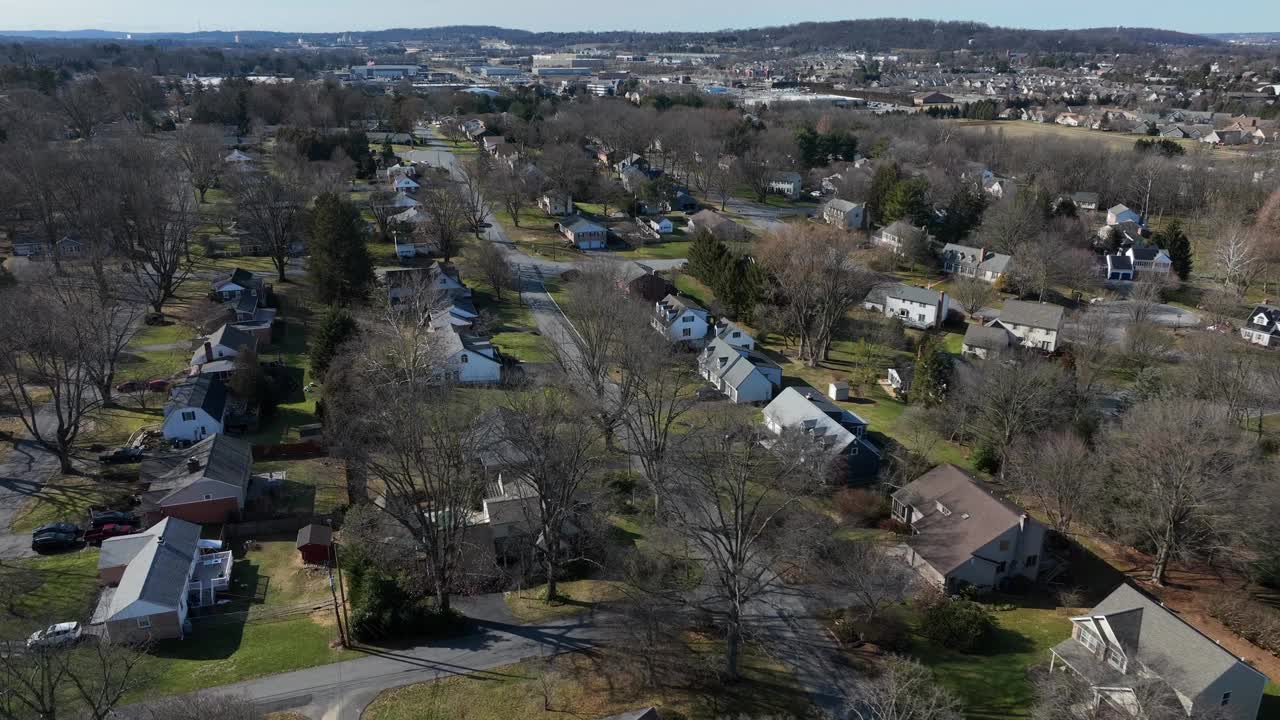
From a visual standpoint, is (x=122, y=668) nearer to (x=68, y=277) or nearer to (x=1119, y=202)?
(x=68, y=277)

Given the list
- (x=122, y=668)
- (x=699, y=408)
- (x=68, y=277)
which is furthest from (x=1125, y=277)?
(x=68, y=277)

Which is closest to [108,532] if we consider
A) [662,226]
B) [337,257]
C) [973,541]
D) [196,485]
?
[196,485]

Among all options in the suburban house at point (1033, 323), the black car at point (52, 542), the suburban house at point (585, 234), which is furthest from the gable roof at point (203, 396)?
the suburban house at point (1033, 323)

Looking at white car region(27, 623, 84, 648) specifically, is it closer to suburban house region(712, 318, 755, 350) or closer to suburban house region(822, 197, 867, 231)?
suburban house region(712, 318, 755, 350)

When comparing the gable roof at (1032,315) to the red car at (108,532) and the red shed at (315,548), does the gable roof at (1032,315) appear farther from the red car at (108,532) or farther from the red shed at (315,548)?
the red car at (108,532)

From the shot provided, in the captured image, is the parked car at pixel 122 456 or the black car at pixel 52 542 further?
the parked car at pixel 122 456

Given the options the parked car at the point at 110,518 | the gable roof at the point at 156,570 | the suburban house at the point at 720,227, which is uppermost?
the suburban house at the point at 720,227

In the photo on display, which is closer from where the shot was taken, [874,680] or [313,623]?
[874,680]

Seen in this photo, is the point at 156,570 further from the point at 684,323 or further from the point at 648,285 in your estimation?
the point at 648,285
